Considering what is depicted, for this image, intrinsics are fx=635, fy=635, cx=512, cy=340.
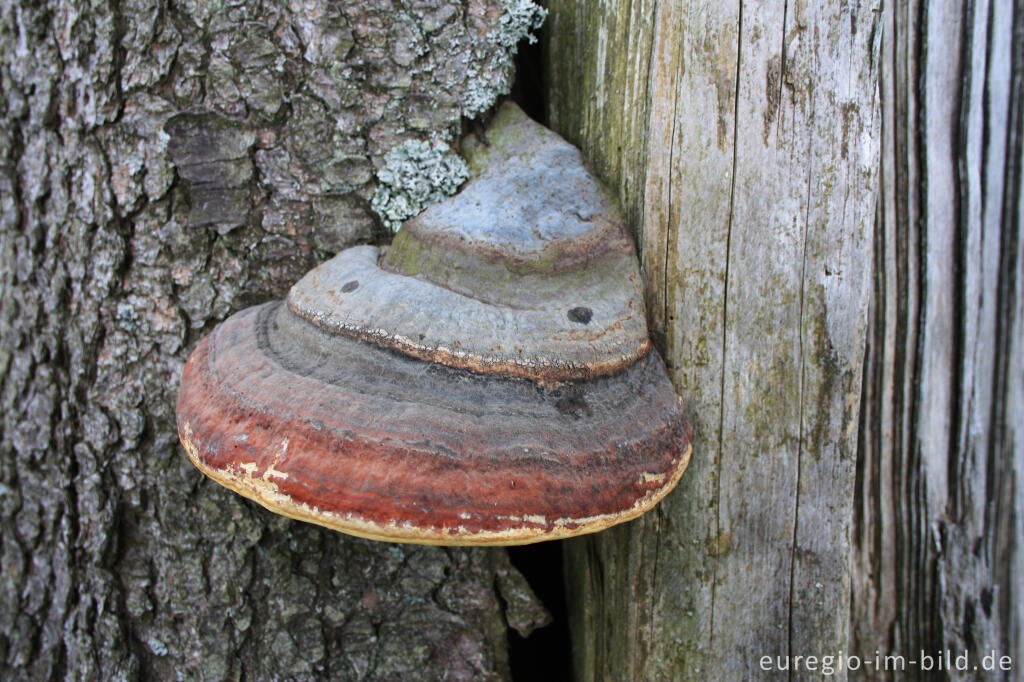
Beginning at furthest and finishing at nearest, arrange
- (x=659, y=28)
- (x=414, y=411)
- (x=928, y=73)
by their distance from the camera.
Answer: (x=928, y=73), (x=659, y=28), (x=414, y=411)

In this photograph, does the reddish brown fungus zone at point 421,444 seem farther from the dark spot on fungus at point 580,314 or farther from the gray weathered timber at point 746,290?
the gray weathered timber at point 746,290

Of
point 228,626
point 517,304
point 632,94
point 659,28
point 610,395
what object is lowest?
point 228,626

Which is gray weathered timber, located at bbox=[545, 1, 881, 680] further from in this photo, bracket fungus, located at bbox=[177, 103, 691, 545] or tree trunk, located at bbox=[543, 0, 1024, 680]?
bracket fungus, located at bbox=[177, 103, 691, 545]

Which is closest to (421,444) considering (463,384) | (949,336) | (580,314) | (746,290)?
(463,384)

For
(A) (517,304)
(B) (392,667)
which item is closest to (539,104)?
(A) (517,304)

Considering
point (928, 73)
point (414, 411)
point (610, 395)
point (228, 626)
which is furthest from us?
point (228, 626)

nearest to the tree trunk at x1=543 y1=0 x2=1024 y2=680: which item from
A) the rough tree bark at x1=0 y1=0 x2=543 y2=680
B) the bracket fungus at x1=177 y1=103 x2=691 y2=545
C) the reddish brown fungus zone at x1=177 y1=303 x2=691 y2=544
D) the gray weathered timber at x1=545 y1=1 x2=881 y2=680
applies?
the gray weathered timber at x1=545 y1=1 x2=881 y2=680

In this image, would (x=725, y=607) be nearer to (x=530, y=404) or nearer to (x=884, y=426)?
(x=884, y=426)

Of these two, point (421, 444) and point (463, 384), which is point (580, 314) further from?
point (421, 444)
